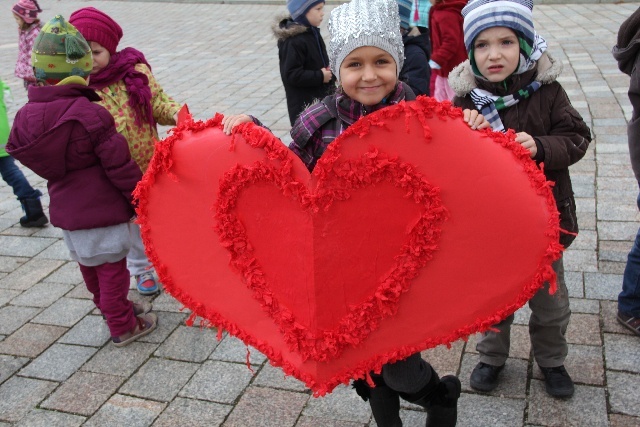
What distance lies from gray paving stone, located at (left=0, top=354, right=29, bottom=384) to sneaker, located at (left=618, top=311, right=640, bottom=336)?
2.93 metres

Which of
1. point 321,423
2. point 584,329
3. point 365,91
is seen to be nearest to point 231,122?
point 365,91

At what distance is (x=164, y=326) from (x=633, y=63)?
2.60 meters

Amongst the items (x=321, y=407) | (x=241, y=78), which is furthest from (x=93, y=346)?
(x=241, y=78)

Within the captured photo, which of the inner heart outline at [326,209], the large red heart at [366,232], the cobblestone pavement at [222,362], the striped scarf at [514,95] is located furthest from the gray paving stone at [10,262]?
the striped scarf at [514,95]

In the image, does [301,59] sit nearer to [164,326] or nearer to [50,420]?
[164,326]

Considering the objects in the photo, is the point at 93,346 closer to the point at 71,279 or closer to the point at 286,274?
the point at 71,279

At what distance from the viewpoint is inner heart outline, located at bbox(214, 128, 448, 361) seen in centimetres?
195

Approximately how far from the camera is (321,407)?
2.90 m

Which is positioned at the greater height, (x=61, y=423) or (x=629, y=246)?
(x=61, y=423)

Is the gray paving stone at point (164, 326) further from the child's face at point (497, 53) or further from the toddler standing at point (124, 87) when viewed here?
the child's face at point (497, 53)

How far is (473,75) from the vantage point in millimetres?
2480

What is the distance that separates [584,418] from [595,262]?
55.7 inches

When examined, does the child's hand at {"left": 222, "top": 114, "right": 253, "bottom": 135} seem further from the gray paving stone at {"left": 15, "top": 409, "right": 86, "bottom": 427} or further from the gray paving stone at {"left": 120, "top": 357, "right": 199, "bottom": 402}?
the gray paving stone at {"left": 15, "top": 409, "right": 86, "bottom": 427}

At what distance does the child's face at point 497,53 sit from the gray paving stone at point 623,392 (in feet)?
4.59
